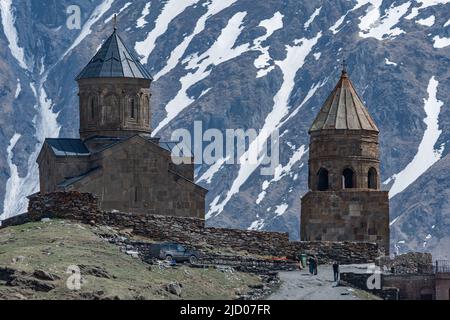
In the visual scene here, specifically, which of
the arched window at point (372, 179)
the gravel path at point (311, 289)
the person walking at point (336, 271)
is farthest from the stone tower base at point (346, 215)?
the person walking at point (336, 271)

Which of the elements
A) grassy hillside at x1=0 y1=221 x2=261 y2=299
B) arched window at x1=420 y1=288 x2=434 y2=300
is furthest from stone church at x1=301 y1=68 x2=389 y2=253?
grassy hillside at x1=0 y1=221 x2=261 y2=299

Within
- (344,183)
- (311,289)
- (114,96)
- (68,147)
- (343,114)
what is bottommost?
(311,289)

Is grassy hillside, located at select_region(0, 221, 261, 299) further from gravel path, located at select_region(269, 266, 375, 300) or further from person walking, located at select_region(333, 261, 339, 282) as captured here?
person walking, located at select_region(333, 261, 339, 282)

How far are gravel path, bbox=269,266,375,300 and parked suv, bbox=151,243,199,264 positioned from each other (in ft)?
9.72

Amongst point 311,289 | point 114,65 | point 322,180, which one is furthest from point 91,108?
point 311,289

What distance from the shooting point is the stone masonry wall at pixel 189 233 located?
240ft

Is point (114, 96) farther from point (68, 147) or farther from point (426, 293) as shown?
point (426, 293)

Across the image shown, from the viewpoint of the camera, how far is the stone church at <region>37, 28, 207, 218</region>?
83438mm

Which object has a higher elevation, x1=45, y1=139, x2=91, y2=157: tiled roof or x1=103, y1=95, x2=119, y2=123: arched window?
x1=103, y1=95, x2=119, y2=123: arched window

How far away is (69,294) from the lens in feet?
195

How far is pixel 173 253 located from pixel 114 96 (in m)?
19.1

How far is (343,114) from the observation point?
8119 centimetres
